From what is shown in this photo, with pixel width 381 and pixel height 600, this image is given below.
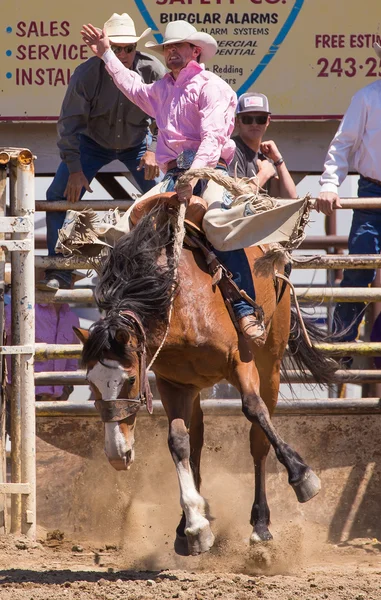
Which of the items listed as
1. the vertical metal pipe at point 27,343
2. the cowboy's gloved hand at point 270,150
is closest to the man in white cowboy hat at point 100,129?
the vertical metal pipe at point 27,343

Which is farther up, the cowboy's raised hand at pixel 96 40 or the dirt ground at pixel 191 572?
the cowboy's raised hand at pixel 96 40

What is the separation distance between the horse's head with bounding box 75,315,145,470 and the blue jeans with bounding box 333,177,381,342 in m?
2.00

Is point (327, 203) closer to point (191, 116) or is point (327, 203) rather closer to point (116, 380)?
point (191, 116)

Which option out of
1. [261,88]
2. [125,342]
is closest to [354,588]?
[125,342]

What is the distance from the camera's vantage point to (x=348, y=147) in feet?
22.2

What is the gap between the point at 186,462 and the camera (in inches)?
211

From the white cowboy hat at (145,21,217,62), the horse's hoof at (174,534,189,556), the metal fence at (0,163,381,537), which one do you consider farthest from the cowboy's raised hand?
the horse's hoof at (174,534,189,556)

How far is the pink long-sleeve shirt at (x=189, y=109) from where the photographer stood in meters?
5.64

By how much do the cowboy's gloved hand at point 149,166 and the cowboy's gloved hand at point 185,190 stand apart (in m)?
1.04

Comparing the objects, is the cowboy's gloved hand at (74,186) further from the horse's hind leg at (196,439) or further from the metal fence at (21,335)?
the horse's hind leg at (196,439)

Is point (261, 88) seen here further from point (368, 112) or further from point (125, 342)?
point (125, 342)

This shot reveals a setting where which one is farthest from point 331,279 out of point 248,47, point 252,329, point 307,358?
point 252,329

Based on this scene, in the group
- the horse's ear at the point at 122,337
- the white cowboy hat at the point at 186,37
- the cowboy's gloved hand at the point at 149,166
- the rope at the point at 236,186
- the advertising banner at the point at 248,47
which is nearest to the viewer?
the horse's ear at the point at 122,337

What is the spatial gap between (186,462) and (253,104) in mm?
2561
